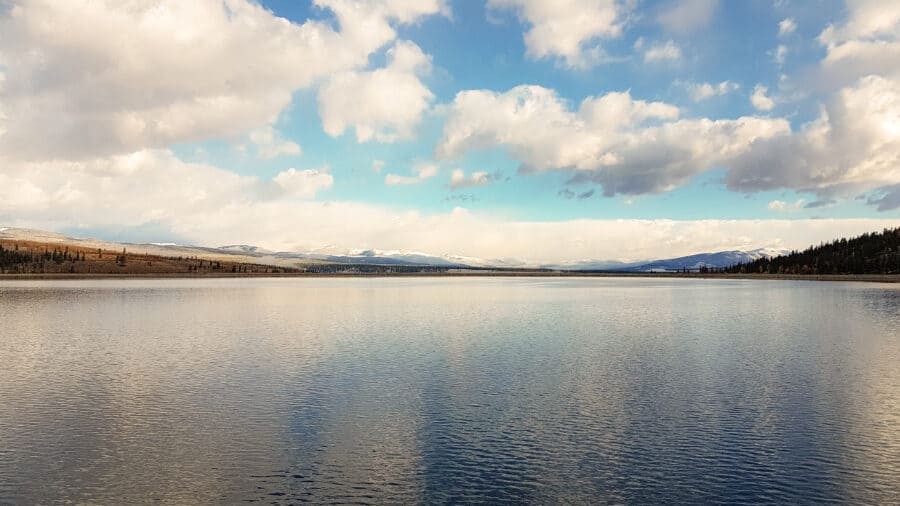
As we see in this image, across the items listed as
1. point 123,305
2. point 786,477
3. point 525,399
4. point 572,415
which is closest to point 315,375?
point 525,399

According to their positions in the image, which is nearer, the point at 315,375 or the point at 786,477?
the point at 786,477

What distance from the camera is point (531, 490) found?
59.4 feet

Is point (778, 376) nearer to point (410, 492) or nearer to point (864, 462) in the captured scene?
point (864, 462)

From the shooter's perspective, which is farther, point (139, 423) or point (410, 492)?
point (139, 423)

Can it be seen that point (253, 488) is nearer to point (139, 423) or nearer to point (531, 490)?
point (531, 490)

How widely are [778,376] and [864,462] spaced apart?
15432mm

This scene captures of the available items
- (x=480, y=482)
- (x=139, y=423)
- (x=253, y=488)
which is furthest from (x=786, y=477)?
(x=139, y=423)

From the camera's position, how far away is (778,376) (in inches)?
1377

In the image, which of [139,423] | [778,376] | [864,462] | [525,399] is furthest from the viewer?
[778,376]

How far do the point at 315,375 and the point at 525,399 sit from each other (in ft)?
41.6

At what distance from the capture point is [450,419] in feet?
84.7

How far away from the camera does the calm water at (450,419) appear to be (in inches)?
728

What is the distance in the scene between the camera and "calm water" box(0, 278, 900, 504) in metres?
18.5

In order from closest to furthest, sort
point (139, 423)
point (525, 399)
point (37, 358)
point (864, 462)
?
point (864, 462)
point (139, 423)
point (525, 399)
point (37, 358)
